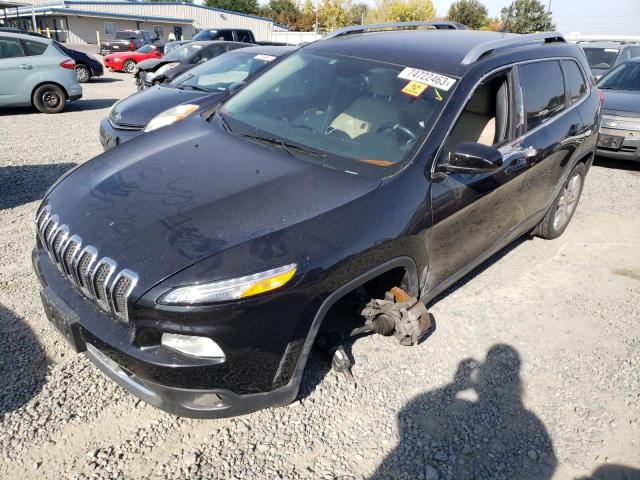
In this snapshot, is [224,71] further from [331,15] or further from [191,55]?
[331,15]

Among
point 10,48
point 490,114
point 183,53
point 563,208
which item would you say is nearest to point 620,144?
point 563,208

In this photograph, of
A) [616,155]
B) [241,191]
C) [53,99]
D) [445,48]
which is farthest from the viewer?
[53,99]

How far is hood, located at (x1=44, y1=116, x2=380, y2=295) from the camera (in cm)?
208

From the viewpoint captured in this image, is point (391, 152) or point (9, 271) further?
point (9, 271)

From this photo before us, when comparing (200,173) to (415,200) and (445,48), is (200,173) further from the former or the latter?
(445,48)

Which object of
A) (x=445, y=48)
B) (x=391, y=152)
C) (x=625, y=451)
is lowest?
(x=625, y=451)

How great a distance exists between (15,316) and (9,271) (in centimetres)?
71

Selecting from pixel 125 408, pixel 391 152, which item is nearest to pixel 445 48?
pixel 391 152

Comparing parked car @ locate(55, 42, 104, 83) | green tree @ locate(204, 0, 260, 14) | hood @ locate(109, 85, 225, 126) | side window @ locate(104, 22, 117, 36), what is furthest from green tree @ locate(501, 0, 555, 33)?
hood @ locate(109, 85, 225, 126)

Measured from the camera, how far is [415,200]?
256 centimetres

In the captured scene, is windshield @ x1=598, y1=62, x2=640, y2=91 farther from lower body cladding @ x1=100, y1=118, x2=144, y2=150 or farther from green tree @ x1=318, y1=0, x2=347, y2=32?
green tree @ x1=318, y1=0, x2=347, y2=32

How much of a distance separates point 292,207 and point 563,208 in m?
3.58

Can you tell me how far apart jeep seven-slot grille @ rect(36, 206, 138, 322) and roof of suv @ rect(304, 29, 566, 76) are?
2.14 metres

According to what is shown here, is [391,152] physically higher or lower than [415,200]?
higher
